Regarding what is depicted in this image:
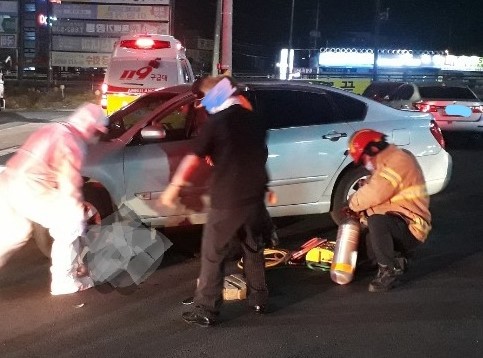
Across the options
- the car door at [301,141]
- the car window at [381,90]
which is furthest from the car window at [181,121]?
the car window at [381,90]

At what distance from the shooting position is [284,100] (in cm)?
696

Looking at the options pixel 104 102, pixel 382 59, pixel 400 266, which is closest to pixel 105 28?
pixel 104 102

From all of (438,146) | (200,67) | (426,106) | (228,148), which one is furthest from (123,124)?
(200,67)

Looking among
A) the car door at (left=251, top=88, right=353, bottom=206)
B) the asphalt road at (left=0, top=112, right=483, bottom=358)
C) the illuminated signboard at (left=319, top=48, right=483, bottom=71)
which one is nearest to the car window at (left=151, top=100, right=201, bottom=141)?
the car door at (left=251, top=88, right=353, bottom=206)

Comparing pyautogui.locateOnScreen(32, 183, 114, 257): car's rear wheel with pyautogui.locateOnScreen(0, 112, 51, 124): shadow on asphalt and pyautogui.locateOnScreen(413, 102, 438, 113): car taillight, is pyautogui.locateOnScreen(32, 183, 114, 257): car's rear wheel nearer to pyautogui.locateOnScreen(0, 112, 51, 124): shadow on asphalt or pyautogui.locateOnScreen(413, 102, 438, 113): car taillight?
pyautogui.locateOnScreen(413, 102, 438, 113): car taillight

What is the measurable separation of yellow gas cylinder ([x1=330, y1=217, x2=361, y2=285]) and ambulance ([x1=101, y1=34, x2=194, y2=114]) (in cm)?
838

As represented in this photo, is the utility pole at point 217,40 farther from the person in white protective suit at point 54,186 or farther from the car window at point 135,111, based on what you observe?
the person in white protective suit at point 54,186

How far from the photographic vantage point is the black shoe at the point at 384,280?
17.7ft

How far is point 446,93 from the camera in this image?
16.0 m

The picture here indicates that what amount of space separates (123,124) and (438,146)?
338 centimetres

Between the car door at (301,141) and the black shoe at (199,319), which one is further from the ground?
the car door at (301,141)

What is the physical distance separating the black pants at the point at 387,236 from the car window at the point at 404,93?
1118cm

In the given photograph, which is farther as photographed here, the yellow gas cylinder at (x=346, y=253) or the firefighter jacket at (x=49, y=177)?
the yellow gas cylinder at (x=346, y=253)

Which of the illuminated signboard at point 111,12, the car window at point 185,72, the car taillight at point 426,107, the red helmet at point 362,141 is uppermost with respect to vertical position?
the illuminated signboard at point 111,12
